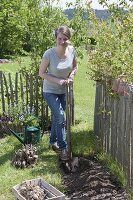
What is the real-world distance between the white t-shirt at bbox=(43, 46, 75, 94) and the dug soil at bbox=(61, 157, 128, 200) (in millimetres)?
1170

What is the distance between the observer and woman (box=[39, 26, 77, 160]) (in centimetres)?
645

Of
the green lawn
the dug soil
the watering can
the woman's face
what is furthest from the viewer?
the watering can

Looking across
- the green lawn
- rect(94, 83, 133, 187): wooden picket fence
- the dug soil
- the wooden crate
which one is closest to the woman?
the green lawn

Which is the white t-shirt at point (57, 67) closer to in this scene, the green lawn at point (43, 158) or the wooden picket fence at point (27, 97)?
the green lawn at point (43, 158)

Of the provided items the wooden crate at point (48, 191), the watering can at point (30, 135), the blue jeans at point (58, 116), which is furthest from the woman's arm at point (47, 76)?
the wooden crate at point (48, 191)

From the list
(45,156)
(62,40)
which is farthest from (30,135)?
(62,40)

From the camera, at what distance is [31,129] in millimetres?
7078

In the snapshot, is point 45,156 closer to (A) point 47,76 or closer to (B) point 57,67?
(A) point 47,76

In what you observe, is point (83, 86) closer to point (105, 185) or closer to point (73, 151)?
point (73, 151)

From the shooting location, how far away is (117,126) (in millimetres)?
5977

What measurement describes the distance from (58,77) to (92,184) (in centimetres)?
184

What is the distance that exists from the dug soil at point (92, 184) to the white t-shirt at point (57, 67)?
1170mm

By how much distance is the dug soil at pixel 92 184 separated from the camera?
5.14 metres

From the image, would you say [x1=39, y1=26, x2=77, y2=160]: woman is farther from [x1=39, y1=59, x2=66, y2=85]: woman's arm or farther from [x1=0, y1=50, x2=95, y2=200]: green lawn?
[x1=0, y1=50, x2=95, y2=200]: green lawn
